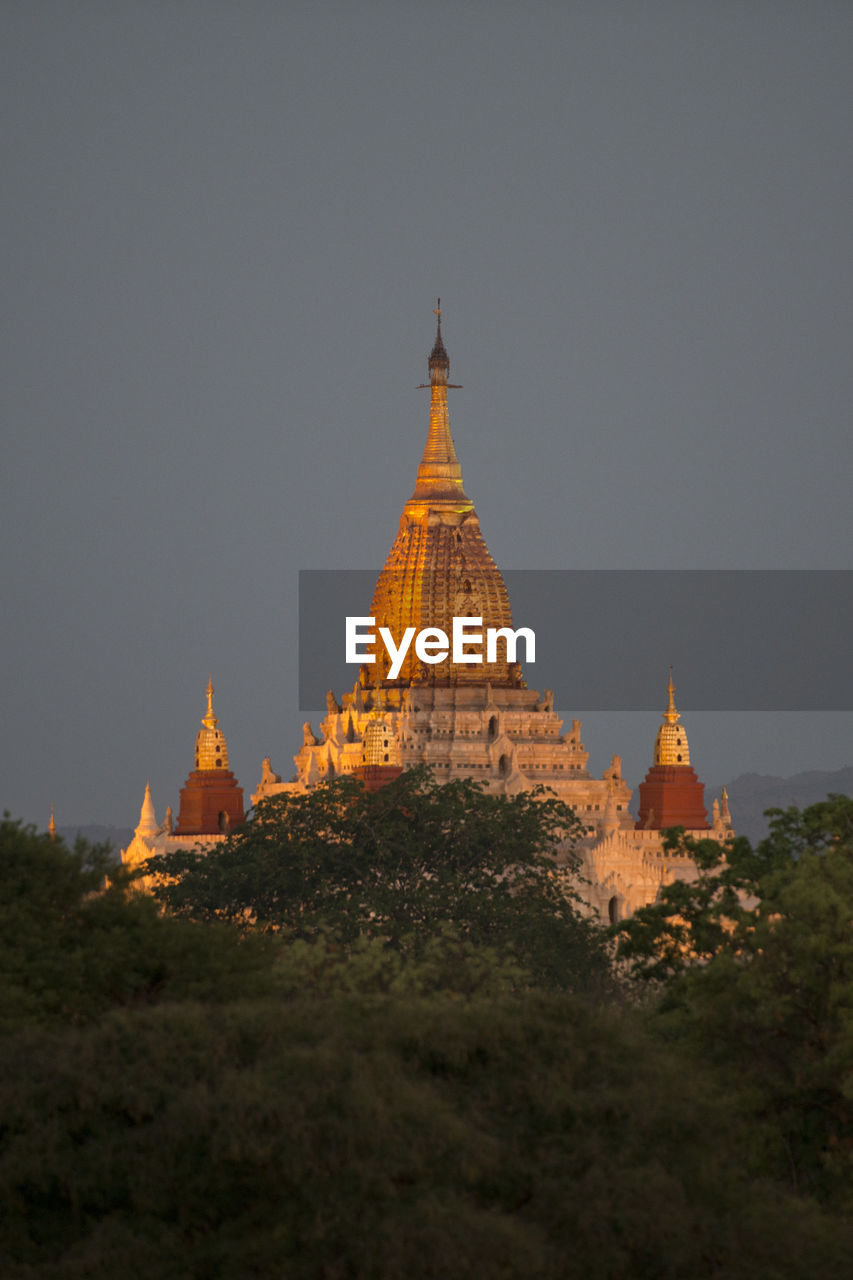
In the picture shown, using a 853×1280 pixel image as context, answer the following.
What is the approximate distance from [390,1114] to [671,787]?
68829 mm

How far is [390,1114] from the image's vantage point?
31062 mm

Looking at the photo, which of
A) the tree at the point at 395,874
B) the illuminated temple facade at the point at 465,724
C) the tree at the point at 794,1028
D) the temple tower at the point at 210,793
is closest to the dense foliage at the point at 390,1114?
the tree at the point at 794,1028

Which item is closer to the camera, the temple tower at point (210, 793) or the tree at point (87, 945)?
the tree at point (87, 945)

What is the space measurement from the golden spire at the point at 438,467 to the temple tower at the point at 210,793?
12584mm

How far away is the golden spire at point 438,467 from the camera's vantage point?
102 m

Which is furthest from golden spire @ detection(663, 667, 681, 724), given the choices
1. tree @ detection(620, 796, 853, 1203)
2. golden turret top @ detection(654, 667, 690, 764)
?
tree @ detection(620, 796, 853, 1203)

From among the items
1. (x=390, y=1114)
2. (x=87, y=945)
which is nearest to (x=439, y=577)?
(x=87, y=945)

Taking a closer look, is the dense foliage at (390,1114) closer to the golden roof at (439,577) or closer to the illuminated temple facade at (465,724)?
the illuminated temple facade at (465,724)

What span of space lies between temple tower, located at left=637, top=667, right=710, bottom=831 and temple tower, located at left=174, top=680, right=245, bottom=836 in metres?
16.9

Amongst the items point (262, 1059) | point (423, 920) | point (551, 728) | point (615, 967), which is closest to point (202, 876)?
point (423, 920)

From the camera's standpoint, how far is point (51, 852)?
133ft

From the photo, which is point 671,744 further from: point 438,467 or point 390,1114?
point 390,1114

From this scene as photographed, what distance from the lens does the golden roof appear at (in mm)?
99188

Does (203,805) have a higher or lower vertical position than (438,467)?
lower
